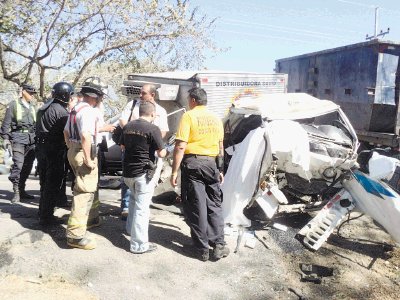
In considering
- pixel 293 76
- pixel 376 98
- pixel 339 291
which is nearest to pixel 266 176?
pixel 339 291

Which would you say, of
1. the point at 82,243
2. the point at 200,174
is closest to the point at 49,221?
the point at 82,243

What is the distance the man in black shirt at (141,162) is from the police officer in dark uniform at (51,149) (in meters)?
0.99

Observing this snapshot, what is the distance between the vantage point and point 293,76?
1334cm

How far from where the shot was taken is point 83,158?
13.1ft

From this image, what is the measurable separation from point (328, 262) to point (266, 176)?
131 cm

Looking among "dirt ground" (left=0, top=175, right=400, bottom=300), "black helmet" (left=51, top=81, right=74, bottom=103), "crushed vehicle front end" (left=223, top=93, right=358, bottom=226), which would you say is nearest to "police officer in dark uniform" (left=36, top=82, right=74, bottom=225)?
"black helmet" (left=51, top=81, right=74, bottom=103)

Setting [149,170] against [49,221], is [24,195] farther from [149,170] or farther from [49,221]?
[149,170]

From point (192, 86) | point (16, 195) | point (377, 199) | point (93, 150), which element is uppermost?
point (192, 86)

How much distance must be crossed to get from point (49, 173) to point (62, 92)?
995 millimetres

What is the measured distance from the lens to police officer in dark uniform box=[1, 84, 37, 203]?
5.45 meters

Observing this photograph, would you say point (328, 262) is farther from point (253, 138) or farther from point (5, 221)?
Answer: point (5, 221)

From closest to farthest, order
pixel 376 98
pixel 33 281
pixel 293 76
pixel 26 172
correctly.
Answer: pixel 33 281 < pixel 26 172 < pixel 376 98 < pixel 293 76

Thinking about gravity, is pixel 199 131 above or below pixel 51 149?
above

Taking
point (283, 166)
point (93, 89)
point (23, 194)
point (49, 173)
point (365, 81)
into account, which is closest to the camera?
point (93, 89)
